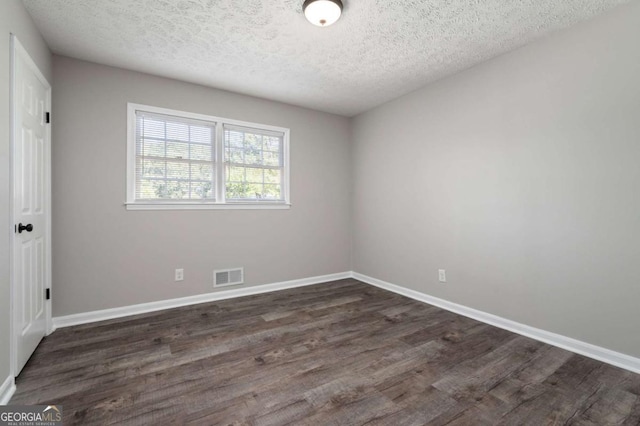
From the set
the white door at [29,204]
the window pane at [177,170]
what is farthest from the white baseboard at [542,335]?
the white door at [29,204]

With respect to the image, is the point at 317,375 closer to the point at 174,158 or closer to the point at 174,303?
the point at 174,303

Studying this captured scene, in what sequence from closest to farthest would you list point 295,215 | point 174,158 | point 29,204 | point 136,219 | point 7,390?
1. point 7,390
2. point 29,204
3. point 136,219
4. point 174,158
5. point 295,215

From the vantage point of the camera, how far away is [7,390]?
173cm

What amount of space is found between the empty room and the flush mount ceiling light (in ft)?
0.07

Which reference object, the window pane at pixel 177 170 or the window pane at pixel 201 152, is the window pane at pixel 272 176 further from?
the window pane at pixel 177 170

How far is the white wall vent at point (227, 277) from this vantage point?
11.9 ft

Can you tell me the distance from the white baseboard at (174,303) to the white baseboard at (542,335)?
1.52m

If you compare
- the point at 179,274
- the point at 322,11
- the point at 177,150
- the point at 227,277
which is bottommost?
the point at 227,277

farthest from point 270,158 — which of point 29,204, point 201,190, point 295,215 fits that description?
point 29,204

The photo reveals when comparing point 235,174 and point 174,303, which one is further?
point 235,174

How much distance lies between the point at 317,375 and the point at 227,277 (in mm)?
2095

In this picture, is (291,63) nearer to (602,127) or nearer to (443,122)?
(443,122)

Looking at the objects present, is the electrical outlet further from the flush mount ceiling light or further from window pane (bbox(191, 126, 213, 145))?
the flush mount ceiling light

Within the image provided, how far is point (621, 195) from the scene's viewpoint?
6.95ft
